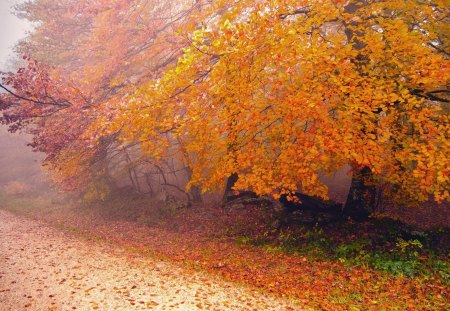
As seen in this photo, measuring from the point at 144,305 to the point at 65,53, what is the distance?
66.4 feet

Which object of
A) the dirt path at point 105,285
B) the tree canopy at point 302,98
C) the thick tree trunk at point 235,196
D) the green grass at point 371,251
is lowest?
the dirt path at point 105,285

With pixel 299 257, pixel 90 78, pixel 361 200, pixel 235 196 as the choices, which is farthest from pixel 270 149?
pixel 90 78

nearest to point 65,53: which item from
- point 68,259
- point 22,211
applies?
point 22,211

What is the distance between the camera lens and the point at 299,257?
10172 millimetres

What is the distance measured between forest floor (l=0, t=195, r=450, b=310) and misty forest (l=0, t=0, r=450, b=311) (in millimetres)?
61

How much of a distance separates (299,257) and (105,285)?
5.82m

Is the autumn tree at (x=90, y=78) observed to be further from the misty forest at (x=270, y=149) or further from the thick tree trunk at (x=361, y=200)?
the thick tree trunk at (x=361, y=200)

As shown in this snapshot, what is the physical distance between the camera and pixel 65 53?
21.7 m

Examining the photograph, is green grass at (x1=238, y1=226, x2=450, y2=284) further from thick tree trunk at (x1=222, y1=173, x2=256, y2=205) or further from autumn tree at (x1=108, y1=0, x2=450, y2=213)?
thick tree trunk at (x1=222, y1=173, x2=256, y2=205)

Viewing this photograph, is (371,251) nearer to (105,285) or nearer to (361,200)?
(361,200)

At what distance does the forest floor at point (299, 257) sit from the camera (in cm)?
758

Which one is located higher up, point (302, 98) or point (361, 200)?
point (302, 98)

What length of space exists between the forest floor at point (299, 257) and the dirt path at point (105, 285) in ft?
1.67

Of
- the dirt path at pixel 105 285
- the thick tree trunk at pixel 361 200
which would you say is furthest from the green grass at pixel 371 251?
the dirt path at pixel 105 285
